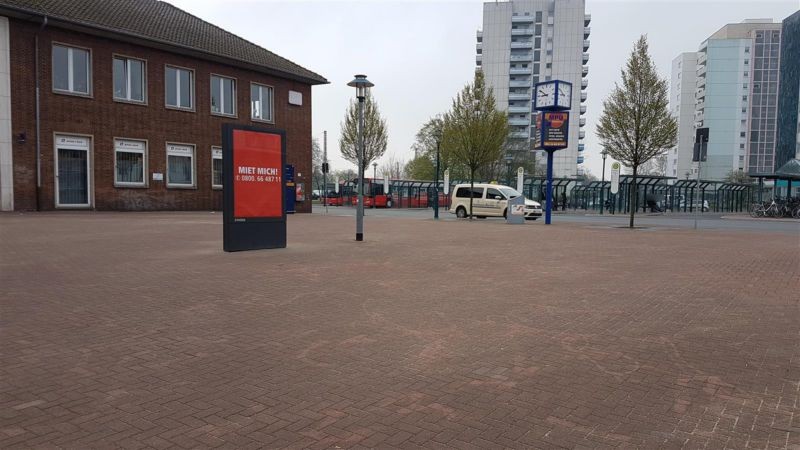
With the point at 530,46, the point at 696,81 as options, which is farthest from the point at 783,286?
the point at 696,81

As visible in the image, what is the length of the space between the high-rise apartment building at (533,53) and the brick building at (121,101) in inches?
3327

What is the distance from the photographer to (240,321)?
5859 millimetres

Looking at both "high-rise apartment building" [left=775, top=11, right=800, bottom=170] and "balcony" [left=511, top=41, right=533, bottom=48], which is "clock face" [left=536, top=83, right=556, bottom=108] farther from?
"balcony" [left=511, top=41, right=533, bottom=48]

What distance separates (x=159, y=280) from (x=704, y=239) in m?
14.9

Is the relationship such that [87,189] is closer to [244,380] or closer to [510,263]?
[510,263]

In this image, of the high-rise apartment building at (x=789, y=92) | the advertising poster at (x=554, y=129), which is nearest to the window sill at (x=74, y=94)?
the advertising poster at (x=554, y=129)

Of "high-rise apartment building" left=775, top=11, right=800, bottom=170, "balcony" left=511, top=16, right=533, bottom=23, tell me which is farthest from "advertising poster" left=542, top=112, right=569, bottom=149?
"balcony" left=511, top=16, right=533, bottom=23

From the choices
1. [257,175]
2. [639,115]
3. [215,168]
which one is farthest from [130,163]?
[639,115]

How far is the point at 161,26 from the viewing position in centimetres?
2642

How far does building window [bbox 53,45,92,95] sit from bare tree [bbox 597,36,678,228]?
21.0 m

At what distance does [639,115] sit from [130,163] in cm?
2128

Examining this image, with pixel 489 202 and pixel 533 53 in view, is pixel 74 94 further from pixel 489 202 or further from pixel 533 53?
pixel 533 53

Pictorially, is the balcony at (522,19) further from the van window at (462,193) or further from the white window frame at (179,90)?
the white window frame at (179,90)

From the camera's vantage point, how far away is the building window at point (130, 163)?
966 inches
